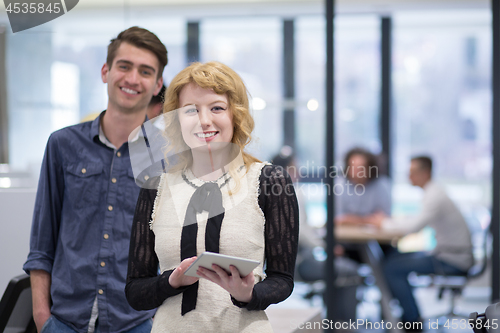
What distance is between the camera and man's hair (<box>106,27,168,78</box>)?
4.86ft

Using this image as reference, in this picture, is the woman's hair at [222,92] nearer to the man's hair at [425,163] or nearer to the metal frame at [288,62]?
the man's hair at [425,163]

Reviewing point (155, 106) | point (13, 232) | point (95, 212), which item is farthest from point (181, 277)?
point (13, 232)

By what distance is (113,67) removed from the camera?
150cm

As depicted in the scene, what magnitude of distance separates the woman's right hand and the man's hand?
0.59 meters

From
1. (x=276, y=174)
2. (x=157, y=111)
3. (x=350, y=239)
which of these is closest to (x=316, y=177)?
(x=350, y=239)

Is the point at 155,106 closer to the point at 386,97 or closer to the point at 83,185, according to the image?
the point at 83,185

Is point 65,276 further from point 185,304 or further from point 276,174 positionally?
point 276,174

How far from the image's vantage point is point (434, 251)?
383cm

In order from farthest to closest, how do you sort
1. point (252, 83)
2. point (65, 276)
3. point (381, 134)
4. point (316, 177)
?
point (381, 134) < point (252, 83) < point (316, 177) < point (65, 276)

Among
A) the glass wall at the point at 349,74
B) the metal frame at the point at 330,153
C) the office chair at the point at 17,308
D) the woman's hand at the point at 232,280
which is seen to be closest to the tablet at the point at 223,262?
the woman's hand at the point at 232,280

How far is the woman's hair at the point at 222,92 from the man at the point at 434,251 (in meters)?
2.89

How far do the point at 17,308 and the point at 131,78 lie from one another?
0.82 meters

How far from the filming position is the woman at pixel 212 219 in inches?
43.8

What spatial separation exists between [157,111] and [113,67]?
0.19 metres
